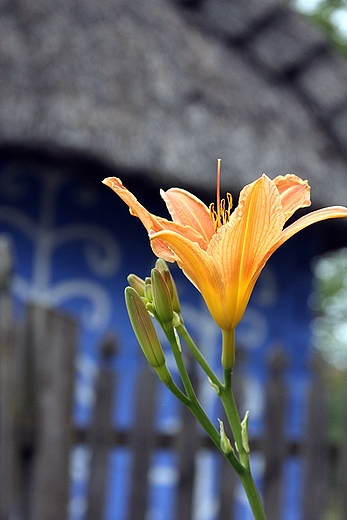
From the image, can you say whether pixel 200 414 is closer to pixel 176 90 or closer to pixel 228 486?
pixel 228 486

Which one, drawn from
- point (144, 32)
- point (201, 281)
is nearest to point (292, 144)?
point (144, 32)

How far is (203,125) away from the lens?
10.2ft

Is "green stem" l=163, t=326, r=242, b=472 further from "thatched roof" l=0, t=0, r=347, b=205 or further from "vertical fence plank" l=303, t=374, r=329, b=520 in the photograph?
"thatched roof" l=0, t=0, r=347, b=205

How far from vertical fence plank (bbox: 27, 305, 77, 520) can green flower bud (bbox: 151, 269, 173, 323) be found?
132 centimetres

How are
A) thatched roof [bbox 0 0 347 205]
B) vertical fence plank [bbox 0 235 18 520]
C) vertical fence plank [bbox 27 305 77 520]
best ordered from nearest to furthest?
vertical fence plank [bbox 0 235 18 520], vertical fence plank [bbox 27 305 77 520], thatched roof [bbox 0 0 347 205]

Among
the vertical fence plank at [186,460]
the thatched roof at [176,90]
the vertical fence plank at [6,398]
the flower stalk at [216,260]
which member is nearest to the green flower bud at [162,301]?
the flower stalk at [216,260]

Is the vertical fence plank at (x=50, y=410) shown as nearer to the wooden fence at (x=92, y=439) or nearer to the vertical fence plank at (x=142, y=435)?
the wooden fence at (x=92, y=439)

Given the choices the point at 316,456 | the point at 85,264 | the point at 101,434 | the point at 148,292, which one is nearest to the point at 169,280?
the point at 148,292

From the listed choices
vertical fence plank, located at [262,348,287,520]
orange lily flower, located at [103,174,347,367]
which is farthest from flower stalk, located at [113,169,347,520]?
vertical fence plank, located at [262,348,287,520]

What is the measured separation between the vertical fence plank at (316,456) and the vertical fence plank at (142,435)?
1.92 feet

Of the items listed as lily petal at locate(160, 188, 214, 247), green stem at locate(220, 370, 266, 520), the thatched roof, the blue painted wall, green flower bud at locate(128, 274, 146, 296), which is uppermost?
the thatched roof

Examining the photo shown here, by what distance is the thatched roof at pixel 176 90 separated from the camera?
287 centimetres

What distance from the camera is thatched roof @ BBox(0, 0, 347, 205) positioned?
2.87 metres

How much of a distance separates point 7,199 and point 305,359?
1.63 m
